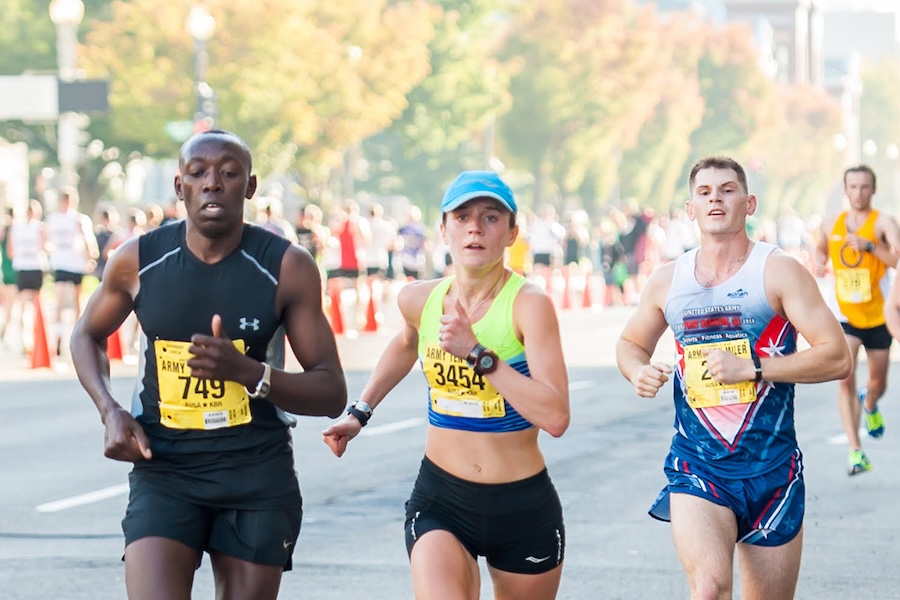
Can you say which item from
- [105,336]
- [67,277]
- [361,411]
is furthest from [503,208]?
[67,277]

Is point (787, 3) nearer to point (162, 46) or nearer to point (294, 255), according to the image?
point (162, 46)

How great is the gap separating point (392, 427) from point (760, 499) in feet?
31.8

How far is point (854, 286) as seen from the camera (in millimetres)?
13383

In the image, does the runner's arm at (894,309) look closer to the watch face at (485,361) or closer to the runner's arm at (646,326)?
the runner's arm at (646,326)

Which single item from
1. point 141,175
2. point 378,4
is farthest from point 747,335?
point 141,175

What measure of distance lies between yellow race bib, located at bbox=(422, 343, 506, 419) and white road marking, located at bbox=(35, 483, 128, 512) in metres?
5.90

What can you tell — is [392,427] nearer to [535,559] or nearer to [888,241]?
[888,241]

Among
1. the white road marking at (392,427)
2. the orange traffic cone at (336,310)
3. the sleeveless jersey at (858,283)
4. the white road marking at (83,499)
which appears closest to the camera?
the white road marking at (83,499)

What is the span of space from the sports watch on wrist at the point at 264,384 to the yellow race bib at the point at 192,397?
125mm

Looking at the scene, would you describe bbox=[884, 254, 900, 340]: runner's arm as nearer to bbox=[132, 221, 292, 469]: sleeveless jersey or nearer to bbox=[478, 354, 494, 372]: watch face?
bbox=[478, 354, 494, 372]: watch face

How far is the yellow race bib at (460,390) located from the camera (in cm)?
612

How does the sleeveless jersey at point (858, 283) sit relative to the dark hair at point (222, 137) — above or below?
below

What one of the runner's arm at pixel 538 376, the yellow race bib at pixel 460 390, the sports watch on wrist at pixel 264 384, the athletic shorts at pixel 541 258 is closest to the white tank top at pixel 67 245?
the athletic shorts at pixel 541 258

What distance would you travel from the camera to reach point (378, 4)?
49.8 meters
